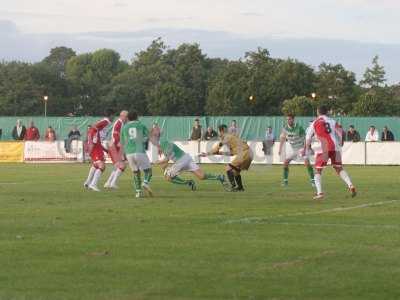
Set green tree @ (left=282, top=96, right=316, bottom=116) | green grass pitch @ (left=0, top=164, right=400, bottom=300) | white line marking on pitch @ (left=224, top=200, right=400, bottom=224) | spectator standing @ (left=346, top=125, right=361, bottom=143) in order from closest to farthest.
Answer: green grass pitch @ (left=0, top=164, right=400, bottom=300), white line marking on pitch @ (left=224, top=200, right=400, bottom=224), spectator standing @ (left=346, top=125, right=361, bottom=143), green tree @ (left=282, top=96, right=316, bottom=116)

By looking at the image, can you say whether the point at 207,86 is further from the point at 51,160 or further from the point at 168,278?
the point at 168,278

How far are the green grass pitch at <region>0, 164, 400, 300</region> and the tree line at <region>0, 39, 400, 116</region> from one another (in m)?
63.8

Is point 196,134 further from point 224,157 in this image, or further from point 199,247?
point 199,247

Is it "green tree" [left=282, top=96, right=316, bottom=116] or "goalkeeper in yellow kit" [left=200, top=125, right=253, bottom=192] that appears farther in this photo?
"green tree" [left=282, top=96, right=316, bottom=116]

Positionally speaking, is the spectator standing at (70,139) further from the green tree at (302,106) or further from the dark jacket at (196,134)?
the green tree at (302,106)

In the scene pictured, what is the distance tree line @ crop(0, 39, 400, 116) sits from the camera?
10125 centimetres

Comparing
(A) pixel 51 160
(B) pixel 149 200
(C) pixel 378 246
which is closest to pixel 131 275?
(C) pixel 378 246

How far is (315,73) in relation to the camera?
Answer: 4377 inches

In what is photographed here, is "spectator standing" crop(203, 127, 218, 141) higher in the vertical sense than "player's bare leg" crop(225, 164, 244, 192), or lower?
higher

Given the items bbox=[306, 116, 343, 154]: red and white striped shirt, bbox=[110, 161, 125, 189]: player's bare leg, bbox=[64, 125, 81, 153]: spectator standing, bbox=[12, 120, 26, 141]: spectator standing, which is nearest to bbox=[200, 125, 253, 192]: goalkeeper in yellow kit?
bbox=[110, 161, 125, 189]: player's bare leg

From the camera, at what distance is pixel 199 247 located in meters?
13.3

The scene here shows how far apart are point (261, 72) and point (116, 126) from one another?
81.5m

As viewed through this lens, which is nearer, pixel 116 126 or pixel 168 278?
pixel 168 278

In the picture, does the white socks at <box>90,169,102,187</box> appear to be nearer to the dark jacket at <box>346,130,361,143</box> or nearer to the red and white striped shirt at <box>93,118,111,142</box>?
the red and white striped shirt at <box>93,118,111,142</box>
